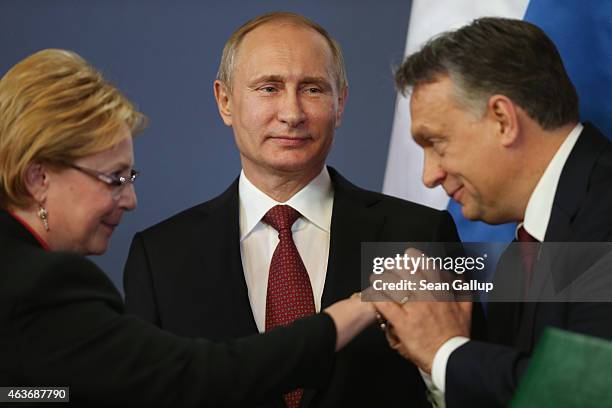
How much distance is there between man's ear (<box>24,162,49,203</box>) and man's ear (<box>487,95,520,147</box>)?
29.9 inches

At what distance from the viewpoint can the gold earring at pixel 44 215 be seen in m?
1.69

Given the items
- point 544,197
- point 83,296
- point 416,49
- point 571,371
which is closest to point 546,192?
point 544,197

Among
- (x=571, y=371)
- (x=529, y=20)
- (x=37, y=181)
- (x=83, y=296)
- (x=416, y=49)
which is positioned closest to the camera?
(x=571, y=371)

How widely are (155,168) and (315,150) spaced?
3.55 feet

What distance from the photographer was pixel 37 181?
5.51 feet

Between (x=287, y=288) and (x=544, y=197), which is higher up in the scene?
(x=544, y=197)

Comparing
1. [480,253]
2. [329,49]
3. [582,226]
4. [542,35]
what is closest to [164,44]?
[329,49]

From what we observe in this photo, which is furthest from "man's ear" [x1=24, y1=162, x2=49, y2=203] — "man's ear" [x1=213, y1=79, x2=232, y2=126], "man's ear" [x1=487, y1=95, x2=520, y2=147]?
"man's ear" [x1=487, y1=95, x2=520, y2=147]

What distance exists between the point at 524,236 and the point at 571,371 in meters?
0.47

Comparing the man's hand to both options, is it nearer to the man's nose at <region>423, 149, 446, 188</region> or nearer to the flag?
the man's nose at <region>423, 149, 446, 188</region>

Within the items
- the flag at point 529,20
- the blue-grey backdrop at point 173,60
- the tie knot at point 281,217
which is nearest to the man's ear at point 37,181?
the tie knot at point 281,217

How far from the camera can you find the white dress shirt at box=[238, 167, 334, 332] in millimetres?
2055

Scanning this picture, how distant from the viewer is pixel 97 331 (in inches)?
61.4

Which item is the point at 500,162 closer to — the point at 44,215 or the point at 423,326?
the point at 423,326
